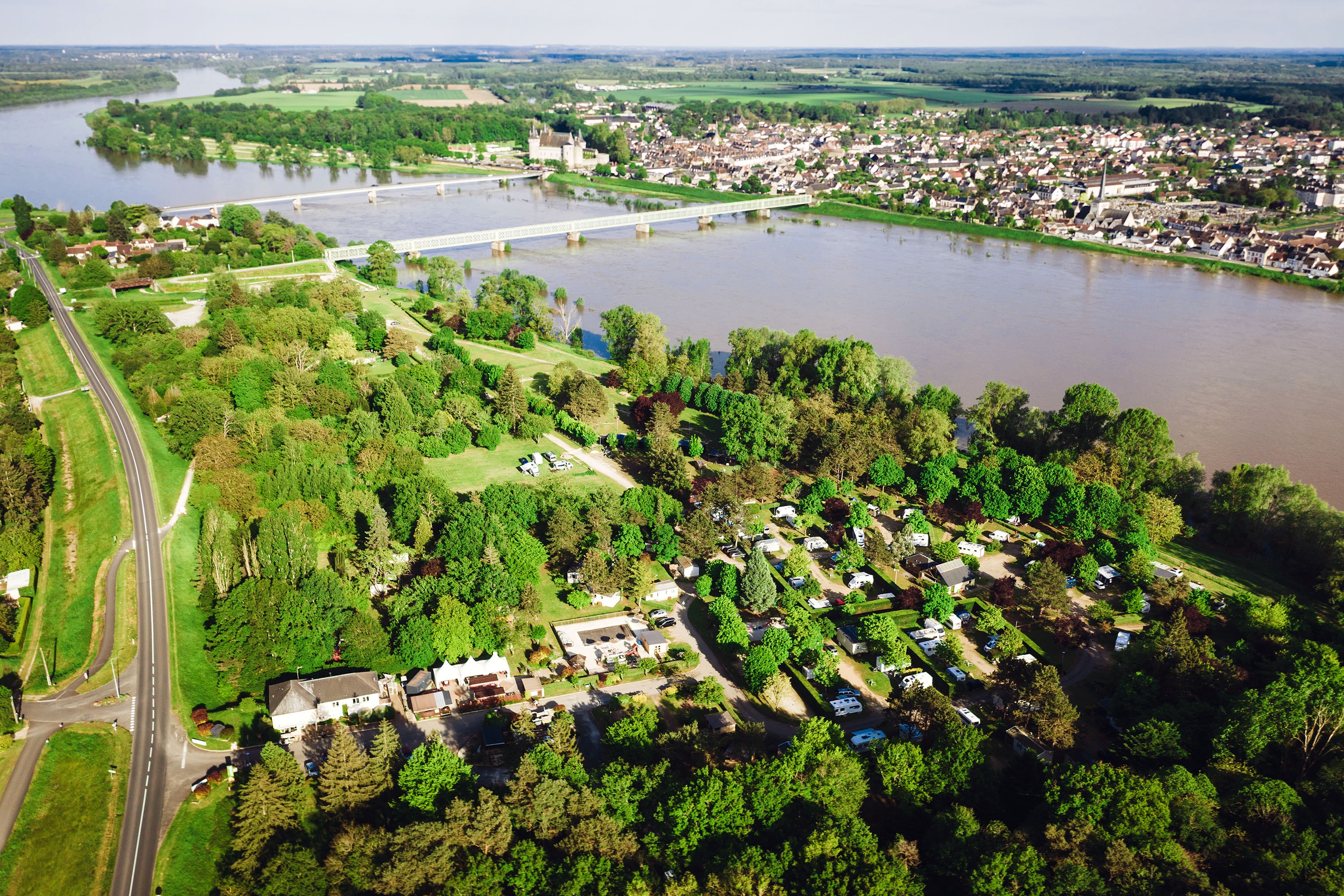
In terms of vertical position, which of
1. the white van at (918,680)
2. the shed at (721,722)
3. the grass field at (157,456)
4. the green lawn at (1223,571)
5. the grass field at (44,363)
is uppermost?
the grass field at (44,363)

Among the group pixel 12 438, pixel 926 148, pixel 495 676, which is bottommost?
pixel 495 676

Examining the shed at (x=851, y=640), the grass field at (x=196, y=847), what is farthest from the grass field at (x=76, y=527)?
the shed at (x=851, y=640)

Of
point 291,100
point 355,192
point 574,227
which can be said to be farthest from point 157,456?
point 291,100

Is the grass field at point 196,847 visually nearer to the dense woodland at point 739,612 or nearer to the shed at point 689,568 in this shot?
the dense woodland at point 739,612

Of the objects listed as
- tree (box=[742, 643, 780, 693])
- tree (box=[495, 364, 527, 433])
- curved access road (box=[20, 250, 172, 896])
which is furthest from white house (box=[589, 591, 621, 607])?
tree (box=[495, 364, 527, 433])

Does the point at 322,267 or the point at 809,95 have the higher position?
the point at 809,95

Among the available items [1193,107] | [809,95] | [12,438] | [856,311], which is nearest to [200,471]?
[12,438]

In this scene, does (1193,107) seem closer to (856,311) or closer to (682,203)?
(682,203)
